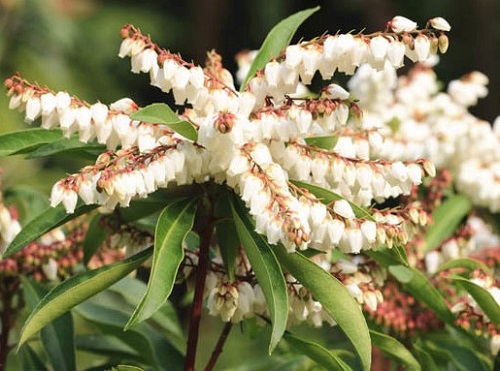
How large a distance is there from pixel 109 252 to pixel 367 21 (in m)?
6.26

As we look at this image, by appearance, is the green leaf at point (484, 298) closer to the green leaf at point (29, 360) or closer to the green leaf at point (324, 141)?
the green leaf at point (324, 141)

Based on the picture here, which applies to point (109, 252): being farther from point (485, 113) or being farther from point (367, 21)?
point (367, 21)

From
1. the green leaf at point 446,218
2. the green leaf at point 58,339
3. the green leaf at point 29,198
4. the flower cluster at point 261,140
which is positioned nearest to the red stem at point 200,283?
the flower cluster at point 261,140

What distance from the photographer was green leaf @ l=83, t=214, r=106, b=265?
2.23 metres

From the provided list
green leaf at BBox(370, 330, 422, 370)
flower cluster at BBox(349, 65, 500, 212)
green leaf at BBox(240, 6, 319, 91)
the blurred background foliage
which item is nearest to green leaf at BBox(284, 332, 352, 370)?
green leaf at BBox(370, 330, 422, 370)

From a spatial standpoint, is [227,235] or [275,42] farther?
[275,42]

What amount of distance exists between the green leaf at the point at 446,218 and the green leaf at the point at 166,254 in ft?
2.87

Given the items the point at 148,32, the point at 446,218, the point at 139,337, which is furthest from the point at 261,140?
the point at 148,32

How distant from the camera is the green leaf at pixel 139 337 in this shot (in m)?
2.33

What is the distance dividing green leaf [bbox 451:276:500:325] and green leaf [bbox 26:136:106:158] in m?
0.68

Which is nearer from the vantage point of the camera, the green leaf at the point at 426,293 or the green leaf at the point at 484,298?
the green leaf at the point at 484,298

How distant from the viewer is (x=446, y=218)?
2.83m

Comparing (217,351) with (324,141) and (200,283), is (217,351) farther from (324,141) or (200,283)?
(324,141)

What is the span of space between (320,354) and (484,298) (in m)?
0.33
